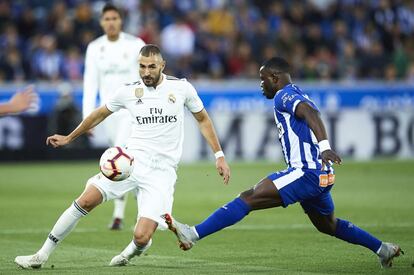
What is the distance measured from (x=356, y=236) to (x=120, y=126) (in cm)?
443

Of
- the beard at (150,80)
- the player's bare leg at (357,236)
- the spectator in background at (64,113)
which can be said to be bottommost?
the spectator in background at (64,113)

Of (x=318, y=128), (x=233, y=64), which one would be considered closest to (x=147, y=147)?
(x=318, y=128)

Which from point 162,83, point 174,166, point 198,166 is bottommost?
point 198,166

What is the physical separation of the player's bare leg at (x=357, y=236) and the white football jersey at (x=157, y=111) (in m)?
1.50

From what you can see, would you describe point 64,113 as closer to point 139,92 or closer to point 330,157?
point 139,92

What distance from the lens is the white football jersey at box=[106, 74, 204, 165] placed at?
9695 mm

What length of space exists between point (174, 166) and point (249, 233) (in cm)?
300

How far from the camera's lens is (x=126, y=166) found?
9383mm

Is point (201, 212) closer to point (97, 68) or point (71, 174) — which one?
point (97, 68)

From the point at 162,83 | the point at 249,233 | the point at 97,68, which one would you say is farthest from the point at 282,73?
the point at 97,68

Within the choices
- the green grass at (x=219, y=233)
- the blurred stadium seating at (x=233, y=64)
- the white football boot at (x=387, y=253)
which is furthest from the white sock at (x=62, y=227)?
the blurred stadium seating at (x=233, y=64)

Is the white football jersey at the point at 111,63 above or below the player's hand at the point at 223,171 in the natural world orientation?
above

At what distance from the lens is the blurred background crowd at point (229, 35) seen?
79.9ft

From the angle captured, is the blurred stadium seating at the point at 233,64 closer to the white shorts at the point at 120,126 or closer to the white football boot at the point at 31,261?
the white shorts at the point at 120,126
